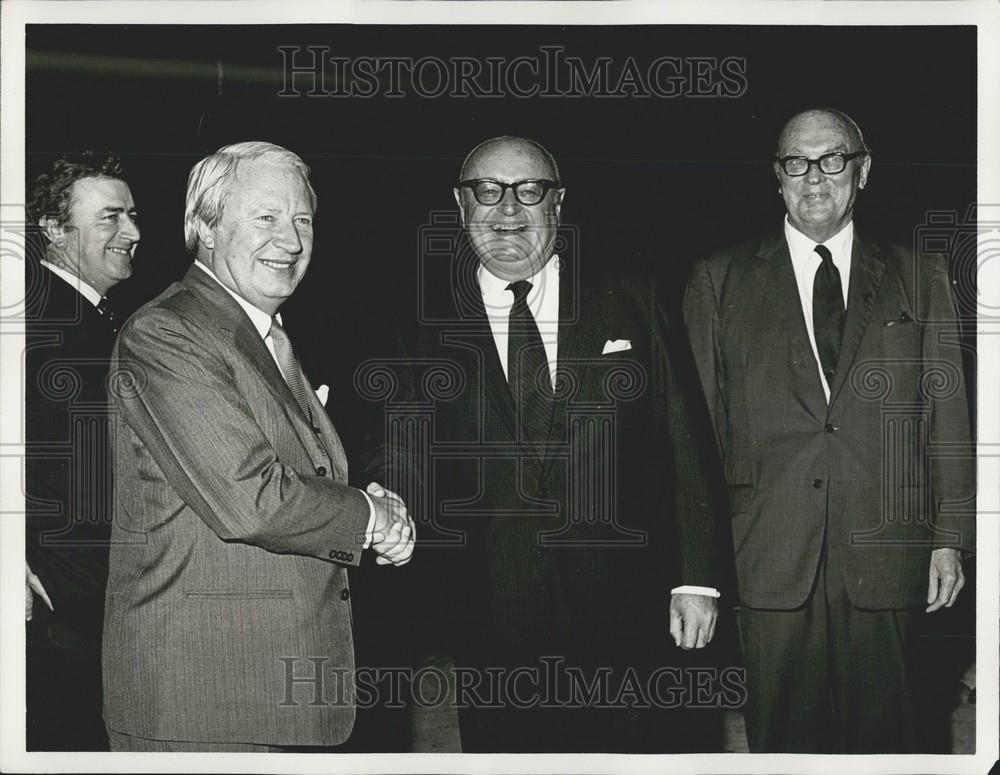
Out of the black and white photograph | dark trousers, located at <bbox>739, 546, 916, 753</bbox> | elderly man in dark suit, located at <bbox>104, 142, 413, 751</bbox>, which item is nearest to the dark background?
the black and white photograph

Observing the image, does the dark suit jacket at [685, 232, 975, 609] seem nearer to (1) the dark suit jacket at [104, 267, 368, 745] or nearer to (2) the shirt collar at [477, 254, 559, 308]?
(2) the shirt collar at [477, 254, 559, 308]

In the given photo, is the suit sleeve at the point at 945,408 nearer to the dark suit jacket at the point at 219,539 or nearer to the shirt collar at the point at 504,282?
the shirt collar at the point at 504,282

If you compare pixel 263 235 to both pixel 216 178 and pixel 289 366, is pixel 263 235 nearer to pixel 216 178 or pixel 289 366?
pixel 216 178

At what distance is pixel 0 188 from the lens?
3234 millimetres

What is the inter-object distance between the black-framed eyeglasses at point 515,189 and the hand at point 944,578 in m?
1.51

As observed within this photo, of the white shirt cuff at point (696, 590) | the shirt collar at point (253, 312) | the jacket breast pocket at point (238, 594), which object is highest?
the shirt collar at point (253, 312)

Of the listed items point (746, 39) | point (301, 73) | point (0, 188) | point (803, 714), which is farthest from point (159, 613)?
point (746, 39)

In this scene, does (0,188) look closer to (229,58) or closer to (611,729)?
(229,58)

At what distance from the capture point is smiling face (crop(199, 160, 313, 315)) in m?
3.07

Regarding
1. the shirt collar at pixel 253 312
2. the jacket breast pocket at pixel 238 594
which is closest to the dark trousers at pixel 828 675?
the jacket breast pocket at pixel 238 594

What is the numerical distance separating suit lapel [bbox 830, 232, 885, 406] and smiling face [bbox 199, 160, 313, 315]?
1.50 metres

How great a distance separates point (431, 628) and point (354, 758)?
44 cm

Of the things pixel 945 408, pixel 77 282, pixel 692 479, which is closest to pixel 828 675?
pixel 692 479

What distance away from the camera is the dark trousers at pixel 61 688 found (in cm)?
320
